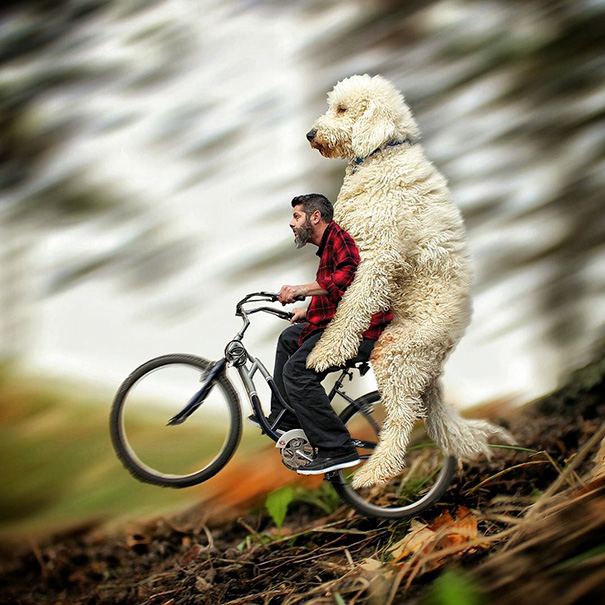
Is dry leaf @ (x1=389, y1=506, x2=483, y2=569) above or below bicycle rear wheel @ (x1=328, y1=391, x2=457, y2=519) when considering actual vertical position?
below

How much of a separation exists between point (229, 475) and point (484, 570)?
1516 mm

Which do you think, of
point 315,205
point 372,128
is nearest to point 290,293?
point 315,205

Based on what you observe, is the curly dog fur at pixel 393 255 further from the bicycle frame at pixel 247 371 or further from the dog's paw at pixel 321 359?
the bicycle frame at pixel 247 371

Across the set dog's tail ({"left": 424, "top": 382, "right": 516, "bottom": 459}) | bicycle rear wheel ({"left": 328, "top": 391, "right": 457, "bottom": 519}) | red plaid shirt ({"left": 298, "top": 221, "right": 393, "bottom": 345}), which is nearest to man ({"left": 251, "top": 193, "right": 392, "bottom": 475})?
red plaid shirt ({"left": 298, "top": 221, "right": 393, "bottom": 345})

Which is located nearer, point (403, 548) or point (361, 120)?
point (361, 120)

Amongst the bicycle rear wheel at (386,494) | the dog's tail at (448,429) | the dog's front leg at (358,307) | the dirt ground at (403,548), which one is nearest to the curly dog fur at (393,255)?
the dog's front leg at (358,307)

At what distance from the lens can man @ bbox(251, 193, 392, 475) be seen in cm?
181

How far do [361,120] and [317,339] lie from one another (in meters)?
0.63

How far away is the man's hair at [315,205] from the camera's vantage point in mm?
1858

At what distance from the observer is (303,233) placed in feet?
6.11

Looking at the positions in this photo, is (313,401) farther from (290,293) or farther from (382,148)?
(382,148)

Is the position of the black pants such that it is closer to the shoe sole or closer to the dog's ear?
the shoe sole

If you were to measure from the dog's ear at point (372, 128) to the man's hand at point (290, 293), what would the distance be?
0.43 m

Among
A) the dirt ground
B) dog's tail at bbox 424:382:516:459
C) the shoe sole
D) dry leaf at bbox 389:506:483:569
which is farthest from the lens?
dog's tail at bbox 424:382:516:459
